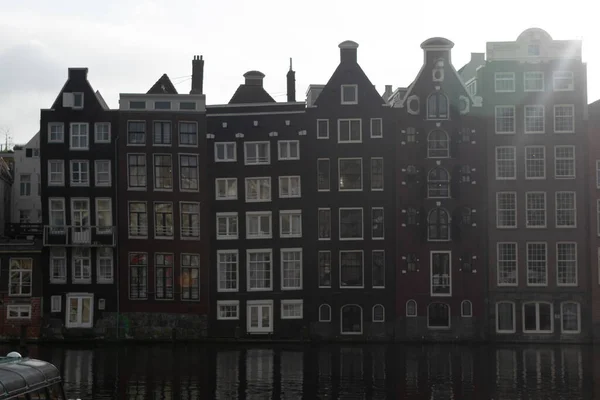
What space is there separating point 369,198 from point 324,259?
6048 millimetres

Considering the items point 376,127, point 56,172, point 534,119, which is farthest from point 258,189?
point 534,119

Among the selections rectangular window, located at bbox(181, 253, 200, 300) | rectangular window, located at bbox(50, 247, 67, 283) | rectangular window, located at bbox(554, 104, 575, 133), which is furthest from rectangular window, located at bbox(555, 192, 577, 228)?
rectangular window, located at bbox(50, 247, 67, 283)

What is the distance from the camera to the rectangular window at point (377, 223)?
221ft

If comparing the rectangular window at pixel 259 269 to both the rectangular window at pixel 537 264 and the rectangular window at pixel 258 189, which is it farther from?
the rectangular window at pixel 537 264

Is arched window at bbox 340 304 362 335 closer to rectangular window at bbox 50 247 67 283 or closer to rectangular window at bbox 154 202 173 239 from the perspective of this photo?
rectangular window at bbox 154 202 173 239

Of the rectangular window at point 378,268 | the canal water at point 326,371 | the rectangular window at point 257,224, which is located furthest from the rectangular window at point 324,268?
the canal water at point 326,371

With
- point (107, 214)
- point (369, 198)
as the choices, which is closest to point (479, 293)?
point (369, 198)

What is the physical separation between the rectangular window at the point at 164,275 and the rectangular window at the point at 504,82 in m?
29.6

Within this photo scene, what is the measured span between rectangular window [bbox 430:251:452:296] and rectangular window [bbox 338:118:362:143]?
11.0 metres

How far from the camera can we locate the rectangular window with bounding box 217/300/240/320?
67.5 metres

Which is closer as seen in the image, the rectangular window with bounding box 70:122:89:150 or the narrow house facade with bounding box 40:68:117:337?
the narrow house facade with bounding box 40:68:117:337

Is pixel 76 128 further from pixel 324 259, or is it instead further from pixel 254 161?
pixel 324 259

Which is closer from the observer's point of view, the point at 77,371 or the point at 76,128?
the point at 77,371

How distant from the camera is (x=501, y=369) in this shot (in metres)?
53.2
